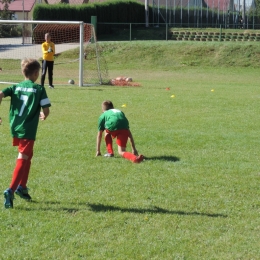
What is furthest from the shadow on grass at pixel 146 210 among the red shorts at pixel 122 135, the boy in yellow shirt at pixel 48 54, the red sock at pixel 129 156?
the boy in yellow shirt at pixel 48 54

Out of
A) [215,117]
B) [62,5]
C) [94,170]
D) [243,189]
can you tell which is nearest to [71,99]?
[215,117]

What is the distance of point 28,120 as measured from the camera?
635 cm

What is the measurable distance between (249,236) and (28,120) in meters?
2.66

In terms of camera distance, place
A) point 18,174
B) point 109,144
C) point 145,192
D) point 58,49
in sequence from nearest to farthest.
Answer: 1. point 18,174
2. point 145,192
3. point 109,144
4. point 58,49

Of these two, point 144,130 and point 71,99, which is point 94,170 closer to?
point 144,130

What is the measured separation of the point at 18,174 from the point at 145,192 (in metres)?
1.64

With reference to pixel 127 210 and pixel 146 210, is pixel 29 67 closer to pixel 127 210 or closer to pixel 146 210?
pixel 127 210

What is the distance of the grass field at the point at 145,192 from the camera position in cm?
532

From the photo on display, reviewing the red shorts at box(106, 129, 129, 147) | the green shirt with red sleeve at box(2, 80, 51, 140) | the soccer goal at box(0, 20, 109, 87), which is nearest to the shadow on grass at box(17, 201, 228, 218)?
the green shirt with red sleeve at box(2, 80, 51, 140)

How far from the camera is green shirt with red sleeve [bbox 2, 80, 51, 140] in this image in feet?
20.8

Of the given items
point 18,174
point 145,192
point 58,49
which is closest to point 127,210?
point 145,192

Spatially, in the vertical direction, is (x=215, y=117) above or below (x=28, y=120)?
below

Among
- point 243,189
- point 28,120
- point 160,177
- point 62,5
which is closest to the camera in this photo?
point 28,120

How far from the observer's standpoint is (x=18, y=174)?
631 cm
